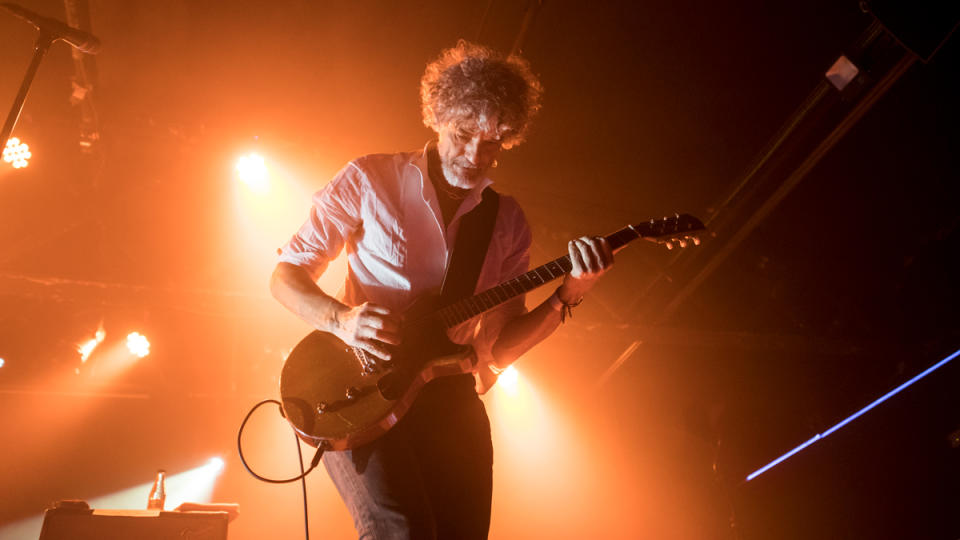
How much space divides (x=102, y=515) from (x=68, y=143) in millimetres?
3012

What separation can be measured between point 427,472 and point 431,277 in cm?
81

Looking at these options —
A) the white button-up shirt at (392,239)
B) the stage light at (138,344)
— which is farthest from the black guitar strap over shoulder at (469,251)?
the stage light at (138,344)

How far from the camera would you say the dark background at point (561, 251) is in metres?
4.50

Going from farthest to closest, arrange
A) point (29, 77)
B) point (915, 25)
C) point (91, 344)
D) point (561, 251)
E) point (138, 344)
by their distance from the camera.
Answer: point (138, 344) → point (91, 344) → point (561, 251) → point (915, 25) → point (29, 77)

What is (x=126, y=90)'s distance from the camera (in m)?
4.78

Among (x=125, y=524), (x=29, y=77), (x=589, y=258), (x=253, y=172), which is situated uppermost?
(x=589, y=258)

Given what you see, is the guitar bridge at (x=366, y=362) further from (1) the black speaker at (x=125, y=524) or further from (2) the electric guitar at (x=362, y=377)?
(1) the black speaker at (x=125, y=524)

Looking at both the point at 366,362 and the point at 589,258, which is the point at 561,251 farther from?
the point at 366,362

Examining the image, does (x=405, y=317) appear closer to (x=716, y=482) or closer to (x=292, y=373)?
(x=292, y=373)

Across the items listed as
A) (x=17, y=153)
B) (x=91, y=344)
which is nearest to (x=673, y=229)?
(x=17, y=153)

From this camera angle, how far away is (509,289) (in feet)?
8.33

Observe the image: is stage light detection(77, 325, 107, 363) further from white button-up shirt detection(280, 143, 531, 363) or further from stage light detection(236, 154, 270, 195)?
white button-up shirt detection(280, 143, 531, 363)

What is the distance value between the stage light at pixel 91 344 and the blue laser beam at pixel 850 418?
22.8ft

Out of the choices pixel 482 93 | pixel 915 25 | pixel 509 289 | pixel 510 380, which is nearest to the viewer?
pixel 509 289
